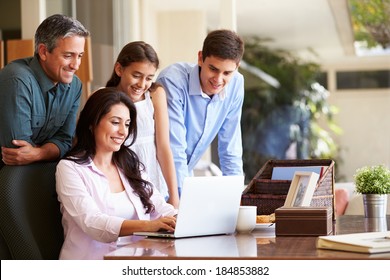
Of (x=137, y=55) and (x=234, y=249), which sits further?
(x=137, y=55)

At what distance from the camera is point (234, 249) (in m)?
2.25

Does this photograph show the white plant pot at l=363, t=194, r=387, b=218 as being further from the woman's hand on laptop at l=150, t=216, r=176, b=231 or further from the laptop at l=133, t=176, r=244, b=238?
the woman's hand on laptop at l=150, t=216, r=176, b=231

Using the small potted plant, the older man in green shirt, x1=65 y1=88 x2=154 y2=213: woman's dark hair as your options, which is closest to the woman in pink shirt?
x1=65 y1=88 x2=154 y2=213: woman's dark hair

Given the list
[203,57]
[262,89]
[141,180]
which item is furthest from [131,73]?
[262,89]

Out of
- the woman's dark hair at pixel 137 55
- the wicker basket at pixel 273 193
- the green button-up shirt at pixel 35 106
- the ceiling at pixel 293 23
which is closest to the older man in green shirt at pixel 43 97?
the green button-up shirt at pixel 35 106

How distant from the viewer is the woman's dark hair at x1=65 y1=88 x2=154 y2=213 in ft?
9.79

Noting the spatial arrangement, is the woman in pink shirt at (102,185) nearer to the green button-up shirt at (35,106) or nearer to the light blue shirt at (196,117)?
the green button-up shirt at (35,106)

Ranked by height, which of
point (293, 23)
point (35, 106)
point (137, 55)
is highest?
point (293, 23)

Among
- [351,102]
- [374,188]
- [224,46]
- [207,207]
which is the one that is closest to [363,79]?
[351,102]

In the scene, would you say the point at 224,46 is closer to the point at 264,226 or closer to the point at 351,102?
the point at 264,226

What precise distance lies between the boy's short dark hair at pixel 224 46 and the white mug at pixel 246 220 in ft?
3.42

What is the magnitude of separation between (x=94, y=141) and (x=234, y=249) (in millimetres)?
942

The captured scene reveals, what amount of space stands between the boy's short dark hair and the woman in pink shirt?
0.66 metres

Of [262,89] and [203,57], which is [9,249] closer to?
[203,57]
